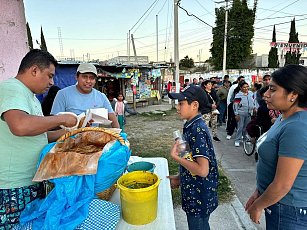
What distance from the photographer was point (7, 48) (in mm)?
2744

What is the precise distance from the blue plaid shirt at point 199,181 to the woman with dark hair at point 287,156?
0.34 m

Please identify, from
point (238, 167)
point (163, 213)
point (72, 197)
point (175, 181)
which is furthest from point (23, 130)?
point (238, 167)

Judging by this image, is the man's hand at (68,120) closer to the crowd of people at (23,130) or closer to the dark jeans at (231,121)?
the crowd of people at (23,130)

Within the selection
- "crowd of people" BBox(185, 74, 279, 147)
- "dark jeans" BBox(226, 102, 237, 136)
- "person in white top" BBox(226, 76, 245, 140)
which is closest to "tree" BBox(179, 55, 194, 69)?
"crowd of people" BBox(185, 74, 279, 147)

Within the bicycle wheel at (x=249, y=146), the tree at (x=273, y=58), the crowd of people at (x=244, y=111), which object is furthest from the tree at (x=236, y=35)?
the bicycle wheel at (x=249, y=146)

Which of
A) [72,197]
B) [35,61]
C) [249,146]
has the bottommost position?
[249,146]

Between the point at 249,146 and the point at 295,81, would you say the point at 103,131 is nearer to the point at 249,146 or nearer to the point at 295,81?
the point at 295,81

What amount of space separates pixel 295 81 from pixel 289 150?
0.43 metres

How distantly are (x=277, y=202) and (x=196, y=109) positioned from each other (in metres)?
0.85

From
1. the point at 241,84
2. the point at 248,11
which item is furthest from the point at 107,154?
the point at 248,11

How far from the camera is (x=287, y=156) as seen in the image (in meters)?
1.22

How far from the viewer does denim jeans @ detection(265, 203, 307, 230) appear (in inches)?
53.3

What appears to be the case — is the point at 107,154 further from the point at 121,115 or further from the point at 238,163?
the point at 121,115

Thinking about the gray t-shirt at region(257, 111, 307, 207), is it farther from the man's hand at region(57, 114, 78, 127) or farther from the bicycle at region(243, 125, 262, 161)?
the bicycle at region(243, 125, 262, 161)
